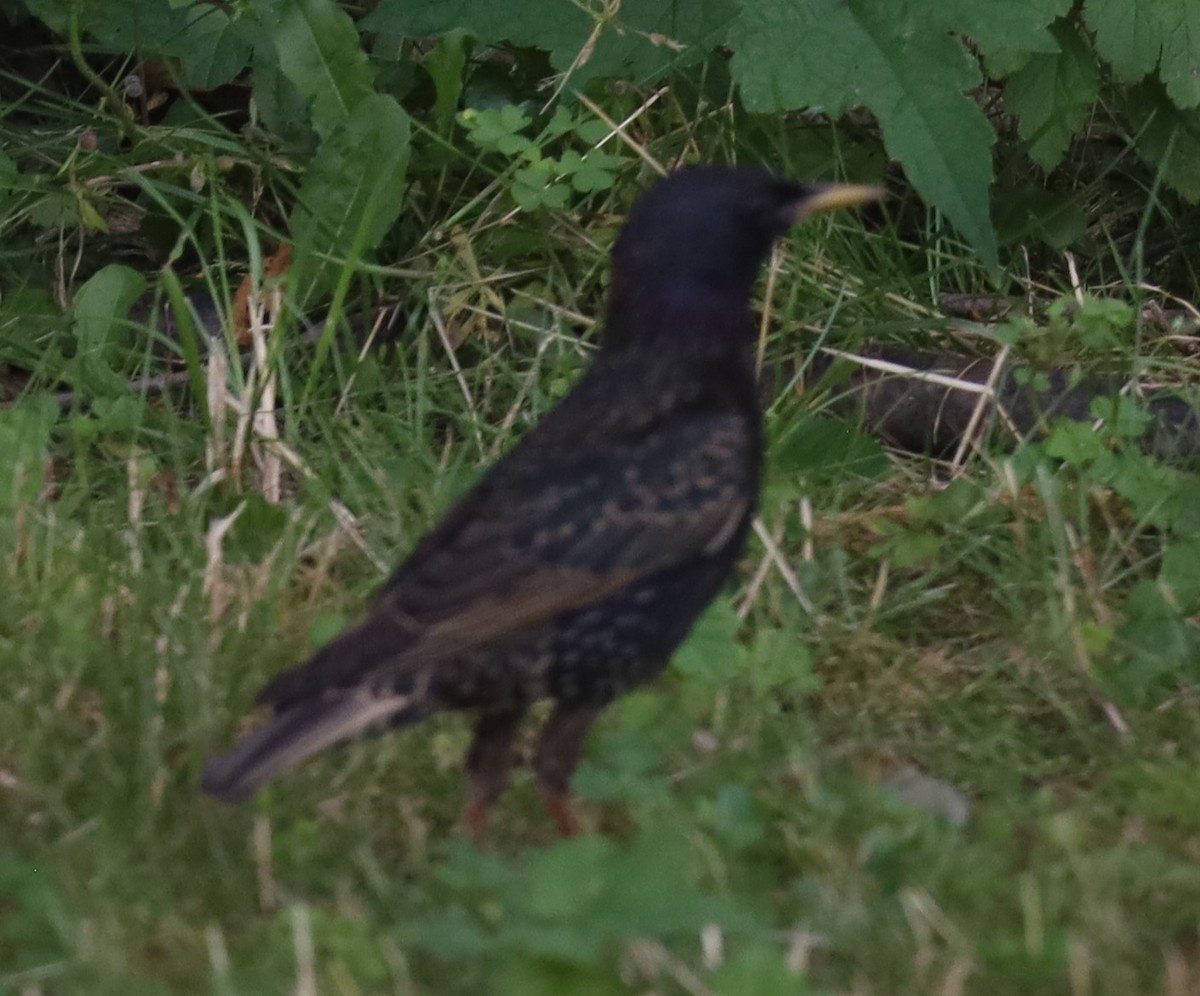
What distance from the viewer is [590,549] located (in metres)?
2.89

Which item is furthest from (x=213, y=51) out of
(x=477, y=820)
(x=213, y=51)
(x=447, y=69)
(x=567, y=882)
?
(x=567, y=882)

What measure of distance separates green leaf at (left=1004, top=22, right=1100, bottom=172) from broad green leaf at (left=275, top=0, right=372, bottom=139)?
5.07 feet

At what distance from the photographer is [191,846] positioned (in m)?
2.86

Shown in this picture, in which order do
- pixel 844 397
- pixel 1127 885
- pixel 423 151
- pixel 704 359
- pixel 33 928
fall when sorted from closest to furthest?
pixel 33 928 → pixel 1127 885 → pixel 704 359 → pixel 844 397 → pixel 423 151

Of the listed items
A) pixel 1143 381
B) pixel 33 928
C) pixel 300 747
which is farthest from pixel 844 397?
pixel 33 928

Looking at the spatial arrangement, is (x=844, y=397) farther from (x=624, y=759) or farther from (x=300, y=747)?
(x=300, y=747)

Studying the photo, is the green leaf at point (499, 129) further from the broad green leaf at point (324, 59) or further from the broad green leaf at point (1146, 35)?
the broad green leaf at point (1146, 35)

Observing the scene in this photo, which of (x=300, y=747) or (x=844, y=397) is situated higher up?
(x=300, y=747)

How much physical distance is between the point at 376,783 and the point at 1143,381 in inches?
95.0

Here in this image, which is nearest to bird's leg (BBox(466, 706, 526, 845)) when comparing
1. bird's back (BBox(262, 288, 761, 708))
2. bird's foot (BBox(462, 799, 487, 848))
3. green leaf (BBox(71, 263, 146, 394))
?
bird's foot (BBox(462, 799, 487, 848))

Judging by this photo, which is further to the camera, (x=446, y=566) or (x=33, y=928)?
(x=446, y=566)

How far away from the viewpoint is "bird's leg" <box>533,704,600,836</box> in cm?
302

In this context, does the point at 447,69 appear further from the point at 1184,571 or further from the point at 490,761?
the point at 490,761

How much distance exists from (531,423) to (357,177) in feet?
2.39
